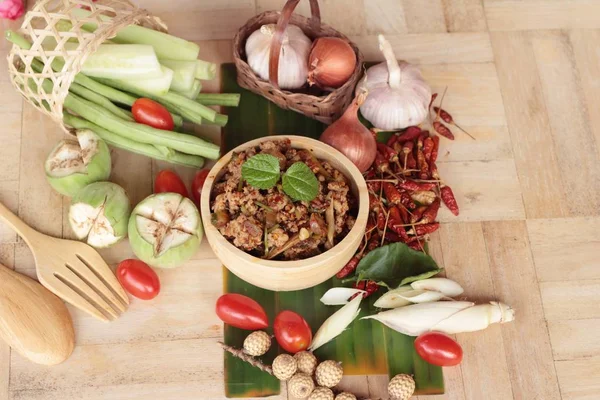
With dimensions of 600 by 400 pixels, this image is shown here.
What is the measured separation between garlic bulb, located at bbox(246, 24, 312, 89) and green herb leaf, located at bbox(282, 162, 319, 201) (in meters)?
0.47

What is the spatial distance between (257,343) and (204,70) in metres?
0.99

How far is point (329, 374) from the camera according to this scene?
2021mm

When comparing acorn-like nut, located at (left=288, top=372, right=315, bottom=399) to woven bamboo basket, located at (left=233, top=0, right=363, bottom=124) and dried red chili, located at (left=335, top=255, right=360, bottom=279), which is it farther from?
woven bamboo basket, located at (left=233, top=0, right=363, bottom=124)

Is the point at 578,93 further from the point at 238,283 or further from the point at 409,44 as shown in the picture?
the point at 238,283

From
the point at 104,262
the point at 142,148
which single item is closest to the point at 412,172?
the point at 142,148

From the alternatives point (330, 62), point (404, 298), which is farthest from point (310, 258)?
point (330, 62)

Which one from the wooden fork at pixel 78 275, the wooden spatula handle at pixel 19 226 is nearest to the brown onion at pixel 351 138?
the wooden fork at pixel 78 275

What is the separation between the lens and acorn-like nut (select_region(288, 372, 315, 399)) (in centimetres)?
200

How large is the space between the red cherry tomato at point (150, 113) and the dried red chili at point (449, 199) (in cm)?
99

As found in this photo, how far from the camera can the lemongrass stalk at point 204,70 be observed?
2395 millimetres

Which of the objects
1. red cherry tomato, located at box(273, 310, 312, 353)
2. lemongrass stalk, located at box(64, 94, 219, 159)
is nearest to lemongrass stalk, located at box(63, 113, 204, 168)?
A: lemongrass stalk, located at box(64, 94, 219, 159)

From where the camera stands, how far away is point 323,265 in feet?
6.53

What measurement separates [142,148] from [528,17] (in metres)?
1.69

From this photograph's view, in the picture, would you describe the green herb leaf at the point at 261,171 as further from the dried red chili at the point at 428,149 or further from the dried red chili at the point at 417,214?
the dried red chili at the point at 428,149
